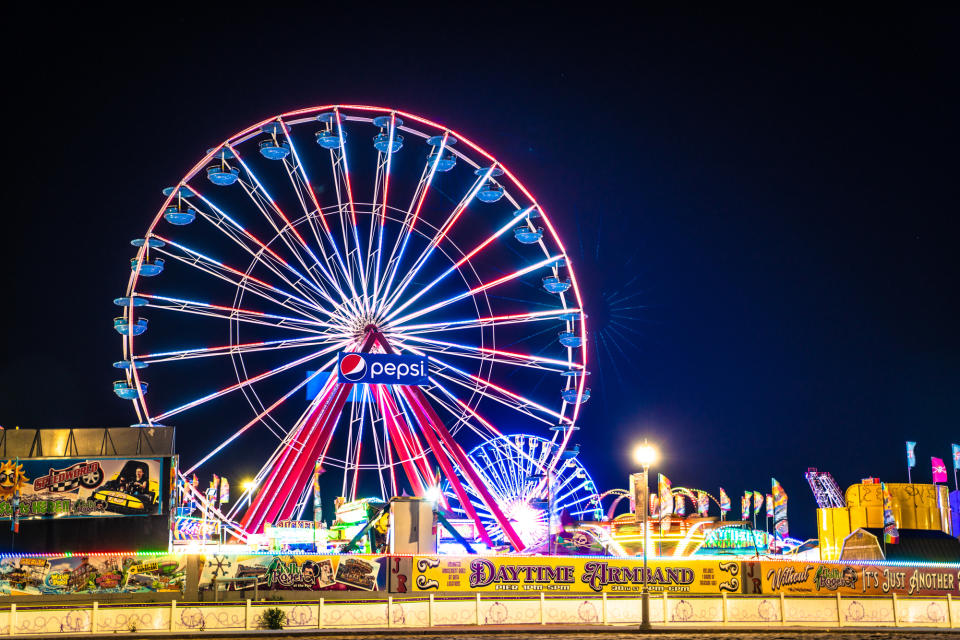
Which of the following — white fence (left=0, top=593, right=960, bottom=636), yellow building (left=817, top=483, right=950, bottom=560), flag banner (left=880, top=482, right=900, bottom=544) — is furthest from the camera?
yellow building (left=817, top=483, right=950, bottom=560)

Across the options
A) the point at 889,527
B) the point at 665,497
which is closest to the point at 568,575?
the point at 889,527

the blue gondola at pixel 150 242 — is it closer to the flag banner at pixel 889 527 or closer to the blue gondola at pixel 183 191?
the blue gondola at pixel 183 191

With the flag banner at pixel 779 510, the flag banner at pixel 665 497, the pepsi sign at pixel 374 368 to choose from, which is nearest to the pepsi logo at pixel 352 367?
the pepsi sign at pixel 374 368

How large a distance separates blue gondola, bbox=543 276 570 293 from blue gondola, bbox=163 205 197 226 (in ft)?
41.3

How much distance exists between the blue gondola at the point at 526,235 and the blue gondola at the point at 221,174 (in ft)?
33.6

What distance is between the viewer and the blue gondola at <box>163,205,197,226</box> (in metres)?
37.1

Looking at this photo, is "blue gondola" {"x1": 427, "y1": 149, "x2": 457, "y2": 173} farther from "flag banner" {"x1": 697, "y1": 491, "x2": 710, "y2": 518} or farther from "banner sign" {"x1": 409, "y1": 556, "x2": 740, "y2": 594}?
"flag banner" {"x1": 697, "y1": 491, "x2": 710, "y2": 518}

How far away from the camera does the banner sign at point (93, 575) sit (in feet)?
86.7

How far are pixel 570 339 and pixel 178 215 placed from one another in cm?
1434

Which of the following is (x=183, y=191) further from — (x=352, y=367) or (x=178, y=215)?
(x=352, y=367)

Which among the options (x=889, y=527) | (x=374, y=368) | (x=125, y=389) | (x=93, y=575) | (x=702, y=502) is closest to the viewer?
(x=93, y=575)

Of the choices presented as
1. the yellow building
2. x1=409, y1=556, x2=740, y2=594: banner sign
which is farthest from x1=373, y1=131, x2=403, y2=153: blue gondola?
the yellow building

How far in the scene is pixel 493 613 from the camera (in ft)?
84.8

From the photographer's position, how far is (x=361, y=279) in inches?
1452
